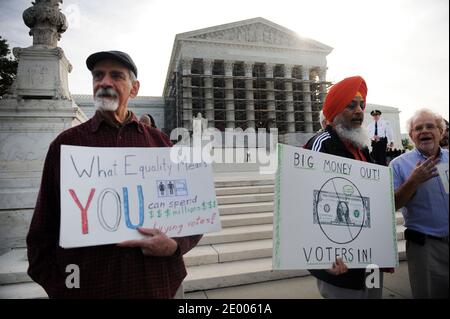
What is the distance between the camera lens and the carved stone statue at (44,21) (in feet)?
17.0

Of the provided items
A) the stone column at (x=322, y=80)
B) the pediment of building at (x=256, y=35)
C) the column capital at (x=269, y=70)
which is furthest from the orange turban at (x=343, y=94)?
the stone column at (x=322, y=80)

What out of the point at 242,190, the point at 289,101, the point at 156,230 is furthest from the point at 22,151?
the point at 289,101

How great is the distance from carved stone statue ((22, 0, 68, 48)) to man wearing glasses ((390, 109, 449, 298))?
6.24 metres

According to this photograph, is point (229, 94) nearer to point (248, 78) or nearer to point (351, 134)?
point (248, 78)

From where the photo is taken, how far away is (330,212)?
4.72 feet

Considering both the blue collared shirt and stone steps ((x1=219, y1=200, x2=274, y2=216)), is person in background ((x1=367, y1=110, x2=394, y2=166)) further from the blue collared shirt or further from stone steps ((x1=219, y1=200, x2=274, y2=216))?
the blue collared shirt

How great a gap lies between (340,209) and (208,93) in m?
35.6

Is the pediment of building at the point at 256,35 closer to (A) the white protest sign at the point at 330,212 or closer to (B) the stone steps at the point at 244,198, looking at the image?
(B) the stone steps at the point at 244,198

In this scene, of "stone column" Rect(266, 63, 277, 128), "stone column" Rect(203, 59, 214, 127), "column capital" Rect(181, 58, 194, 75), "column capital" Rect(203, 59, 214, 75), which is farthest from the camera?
"stone column" Rect(266, 63, 277, 128)

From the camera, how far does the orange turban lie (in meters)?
1.78

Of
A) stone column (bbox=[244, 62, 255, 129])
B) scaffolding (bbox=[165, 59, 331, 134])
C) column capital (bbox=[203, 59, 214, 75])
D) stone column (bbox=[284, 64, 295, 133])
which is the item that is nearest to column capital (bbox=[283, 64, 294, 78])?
stone column (bbox=[284, 64, 295, 133])

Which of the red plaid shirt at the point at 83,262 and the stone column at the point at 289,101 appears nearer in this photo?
the red plaid shirt at the point at 83,262

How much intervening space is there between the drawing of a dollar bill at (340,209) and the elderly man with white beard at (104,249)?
2.30 ft

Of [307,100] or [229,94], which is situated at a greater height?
[229,94]
